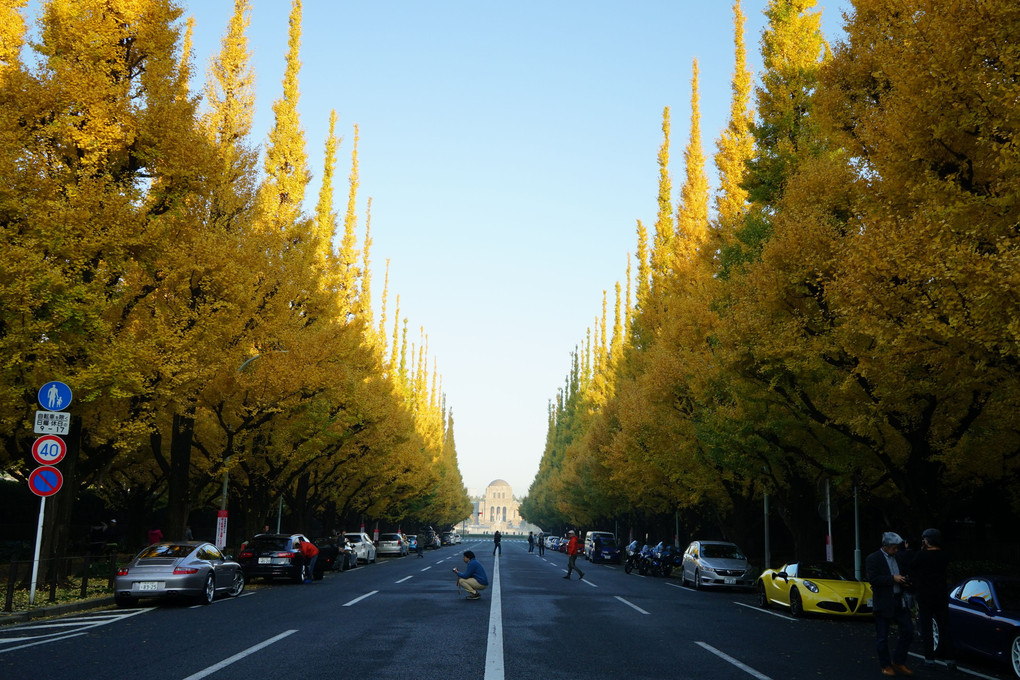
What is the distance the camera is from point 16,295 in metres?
13.9

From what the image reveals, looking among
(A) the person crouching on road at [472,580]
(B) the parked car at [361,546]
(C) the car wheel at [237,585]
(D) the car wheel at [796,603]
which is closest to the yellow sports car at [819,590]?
(D) the car wheel at [796,603]

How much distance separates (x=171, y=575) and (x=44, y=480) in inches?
112

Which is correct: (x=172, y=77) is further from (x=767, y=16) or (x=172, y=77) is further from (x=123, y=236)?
(x=767, y=16)

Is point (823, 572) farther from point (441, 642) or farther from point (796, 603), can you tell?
point (441, 642)

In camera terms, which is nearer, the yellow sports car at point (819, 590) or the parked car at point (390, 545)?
the yellow sports car at point (819, 590)

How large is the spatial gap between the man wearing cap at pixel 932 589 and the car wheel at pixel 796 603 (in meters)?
5.98

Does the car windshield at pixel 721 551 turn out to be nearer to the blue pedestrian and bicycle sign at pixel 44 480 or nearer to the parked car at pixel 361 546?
the blue pedestrian and bicycle sign at pixel 44 480

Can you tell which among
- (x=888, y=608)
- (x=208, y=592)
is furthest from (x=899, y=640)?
(x=208, y=592)

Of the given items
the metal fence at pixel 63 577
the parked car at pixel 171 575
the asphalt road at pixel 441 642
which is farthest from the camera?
the parked car at pixel 171 575

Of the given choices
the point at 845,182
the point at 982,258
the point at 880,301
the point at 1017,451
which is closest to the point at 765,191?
the point at 845,182

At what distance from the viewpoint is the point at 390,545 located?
5175 cm

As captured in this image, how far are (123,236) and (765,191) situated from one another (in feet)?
50.8

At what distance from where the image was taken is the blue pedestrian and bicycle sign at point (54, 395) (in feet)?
46.5

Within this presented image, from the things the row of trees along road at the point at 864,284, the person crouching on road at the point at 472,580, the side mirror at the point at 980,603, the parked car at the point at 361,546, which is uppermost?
the row of trees along road at the point at 864,284
